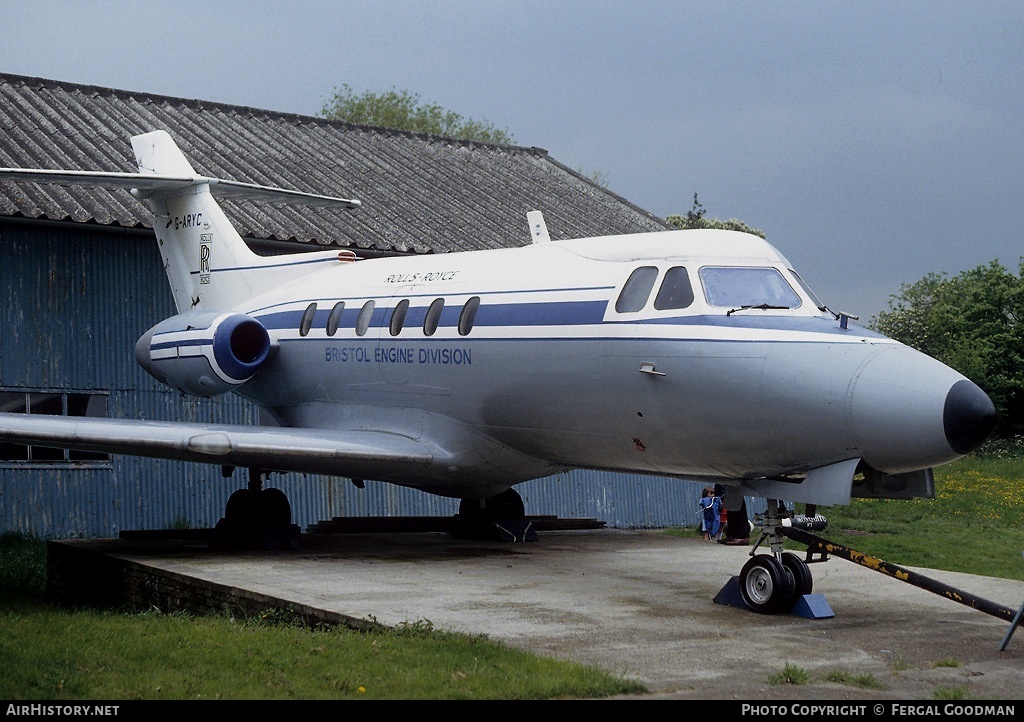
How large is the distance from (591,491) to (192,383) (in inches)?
355

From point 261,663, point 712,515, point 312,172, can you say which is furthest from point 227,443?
point 312,172

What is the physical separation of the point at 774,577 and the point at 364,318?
688cm

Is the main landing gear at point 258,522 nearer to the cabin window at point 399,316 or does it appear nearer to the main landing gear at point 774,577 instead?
the cabin window at point 399,316

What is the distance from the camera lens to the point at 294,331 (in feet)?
55.6

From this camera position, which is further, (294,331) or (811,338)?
(294,331)

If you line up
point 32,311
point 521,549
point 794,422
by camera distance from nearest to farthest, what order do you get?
point 794,422 → point 521,549 → point 32,311

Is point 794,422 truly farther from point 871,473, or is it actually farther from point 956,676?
point 956,676

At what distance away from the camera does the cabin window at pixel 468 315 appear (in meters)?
14.4

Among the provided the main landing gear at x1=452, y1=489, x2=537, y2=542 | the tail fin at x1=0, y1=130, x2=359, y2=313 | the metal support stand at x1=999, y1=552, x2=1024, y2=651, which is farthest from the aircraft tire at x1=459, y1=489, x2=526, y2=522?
the metal support stand at x1=999, y1=552, x2=1024, y2=651

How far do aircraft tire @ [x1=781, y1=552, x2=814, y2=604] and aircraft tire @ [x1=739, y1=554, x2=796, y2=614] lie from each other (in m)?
0.07

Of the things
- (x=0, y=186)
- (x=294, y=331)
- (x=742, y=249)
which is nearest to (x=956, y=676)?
(x=742, y=249)

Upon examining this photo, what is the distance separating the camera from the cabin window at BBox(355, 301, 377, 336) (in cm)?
1587

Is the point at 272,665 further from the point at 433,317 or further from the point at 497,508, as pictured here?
the point at 497,508

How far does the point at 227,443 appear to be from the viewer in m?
14.1
